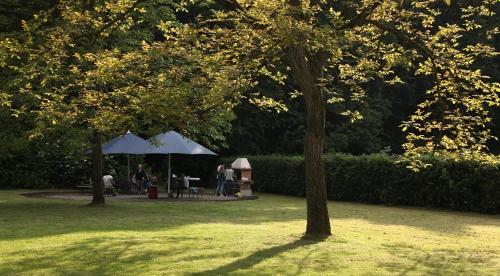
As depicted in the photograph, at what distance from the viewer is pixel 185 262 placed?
9.18 meters

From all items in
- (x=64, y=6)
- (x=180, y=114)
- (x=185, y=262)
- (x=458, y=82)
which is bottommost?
(x=185, y=262)

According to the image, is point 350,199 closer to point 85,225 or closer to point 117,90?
point 85,225

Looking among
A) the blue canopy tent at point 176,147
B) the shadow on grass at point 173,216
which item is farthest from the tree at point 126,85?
the blue canopy tent at point 176,147

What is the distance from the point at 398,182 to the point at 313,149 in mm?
12981

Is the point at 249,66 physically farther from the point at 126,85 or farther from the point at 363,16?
the point at 363,16

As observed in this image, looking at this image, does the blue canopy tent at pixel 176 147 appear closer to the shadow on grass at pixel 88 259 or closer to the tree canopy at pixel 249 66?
the tree canopy at pixel 249 66

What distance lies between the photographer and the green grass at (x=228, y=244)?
897cm

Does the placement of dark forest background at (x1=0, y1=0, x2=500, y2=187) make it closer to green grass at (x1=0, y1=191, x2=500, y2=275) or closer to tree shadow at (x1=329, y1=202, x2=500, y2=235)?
tree shadow at (x1=329, y1=202, x2=500, y2=235)

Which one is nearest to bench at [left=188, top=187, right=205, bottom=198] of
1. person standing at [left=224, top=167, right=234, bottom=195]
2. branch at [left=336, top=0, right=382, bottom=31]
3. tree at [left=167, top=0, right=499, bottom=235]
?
person standing at [left=224, top=167, right=234, bottom=195]

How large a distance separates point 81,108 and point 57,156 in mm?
21894

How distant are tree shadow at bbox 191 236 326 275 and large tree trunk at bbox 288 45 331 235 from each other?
0.41m

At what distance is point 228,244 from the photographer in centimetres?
1108

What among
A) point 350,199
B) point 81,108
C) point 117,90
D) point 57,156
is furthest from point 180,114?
point 57,156

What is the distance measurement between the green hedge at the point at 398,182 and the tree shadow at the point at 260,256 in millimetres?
11537
